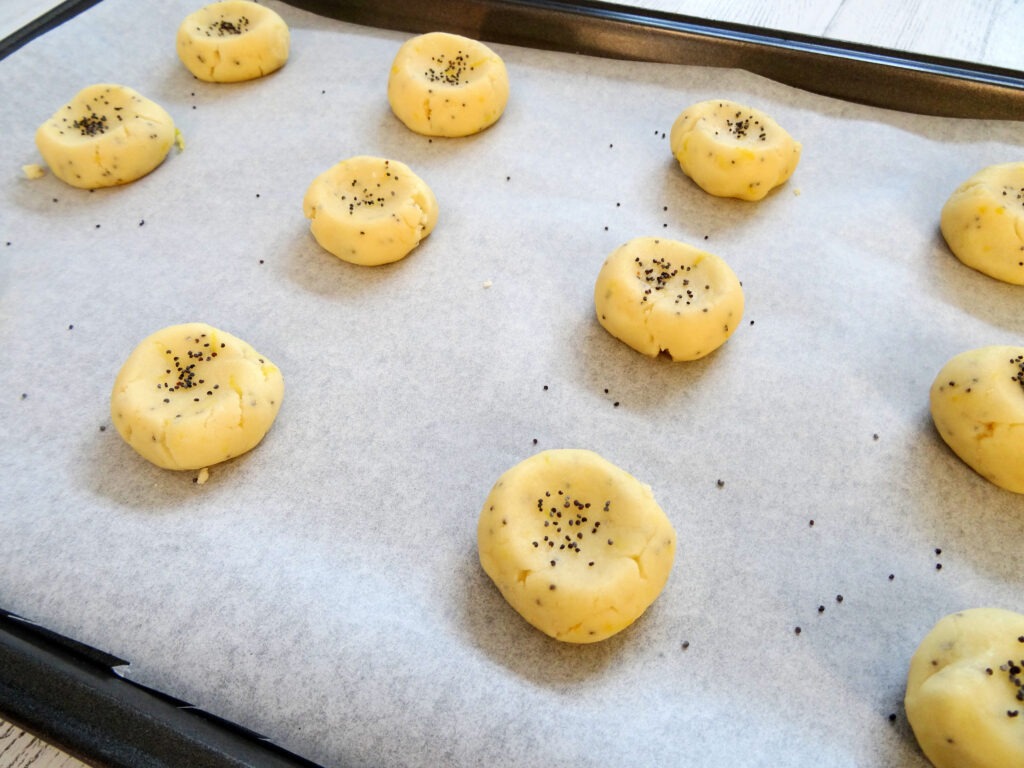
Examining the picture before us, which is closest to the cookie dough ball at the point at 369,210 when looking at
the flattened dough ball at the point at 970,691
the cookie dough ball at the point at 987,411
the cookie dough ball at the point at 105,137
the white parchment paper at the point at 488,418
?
the white parchment paper at the point at 488,418

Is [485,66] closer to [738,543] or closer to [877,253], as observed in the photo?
[877,253]

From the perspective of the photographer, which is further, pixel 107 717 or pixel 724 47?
pixel 724 47

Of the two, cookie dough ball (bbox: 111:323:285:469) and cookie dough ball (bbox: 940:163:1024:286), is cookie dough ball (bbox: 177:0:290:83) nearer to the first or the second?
cookie dough ball (bbox: 111:323:285:469)

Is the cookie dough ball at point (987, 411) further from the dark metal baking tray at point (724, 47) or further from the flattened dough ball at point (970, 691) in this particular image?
the dark metal baking tray at point (724, 47)

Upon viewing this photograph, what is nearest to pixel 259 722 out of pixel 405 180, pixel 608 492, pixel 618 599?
pixel 618 599

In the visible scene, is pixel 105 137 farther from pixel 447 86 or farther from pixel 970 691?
pixel 970 691

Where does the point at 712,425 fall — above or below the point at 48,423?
above

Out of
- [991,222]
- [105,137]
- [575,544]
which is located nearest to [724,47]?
[991,222]
